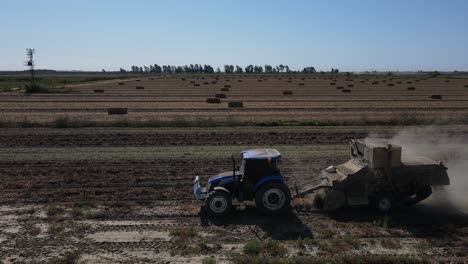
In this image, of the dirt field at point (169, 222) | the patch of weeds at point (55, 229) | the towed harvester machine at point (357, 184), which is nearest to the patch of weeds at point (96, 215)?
the dirt field at point (169, 222)

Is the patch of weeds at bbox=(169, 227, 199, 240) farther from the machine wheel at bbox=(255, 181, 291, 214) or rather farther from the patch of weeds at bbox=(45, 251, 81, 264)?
the patch of weeds at bbox=(45, 251, 81, 264)

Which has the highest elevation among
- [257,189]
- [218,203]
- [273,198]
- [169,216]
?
[257,189]

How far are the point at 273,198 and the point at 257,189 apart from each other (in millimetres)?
431

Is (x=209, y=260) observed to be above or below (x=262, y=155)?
below

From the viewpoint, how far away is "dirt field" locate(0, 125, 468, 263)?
27.6ft

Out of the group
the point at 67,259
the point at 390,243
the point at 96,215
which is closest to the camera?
the point at 67,259

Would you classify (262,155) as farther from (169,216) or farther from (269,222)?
(169,216)

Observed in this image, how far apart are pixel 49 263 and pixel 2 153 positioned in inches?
472

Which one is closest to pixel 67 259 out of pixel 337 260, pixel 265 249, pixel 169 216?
pixel 169 216

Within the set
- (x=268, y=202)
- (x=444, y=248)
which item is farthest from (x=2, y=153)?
(x=444, y=248)

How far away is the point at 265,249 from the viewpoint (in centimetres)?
848

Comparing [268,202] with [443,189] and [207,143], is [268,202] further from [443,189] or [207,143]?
[207,143]

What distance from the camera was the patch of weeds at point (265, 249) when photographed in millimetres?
8359

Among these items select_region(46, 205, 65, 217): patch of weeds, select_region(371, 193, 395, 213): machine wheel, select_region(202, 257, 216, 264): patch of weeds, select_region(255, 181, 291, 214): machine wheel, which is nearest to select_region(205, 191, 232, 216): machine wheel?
select_region(255, 181, 291, 214): machine wheel
